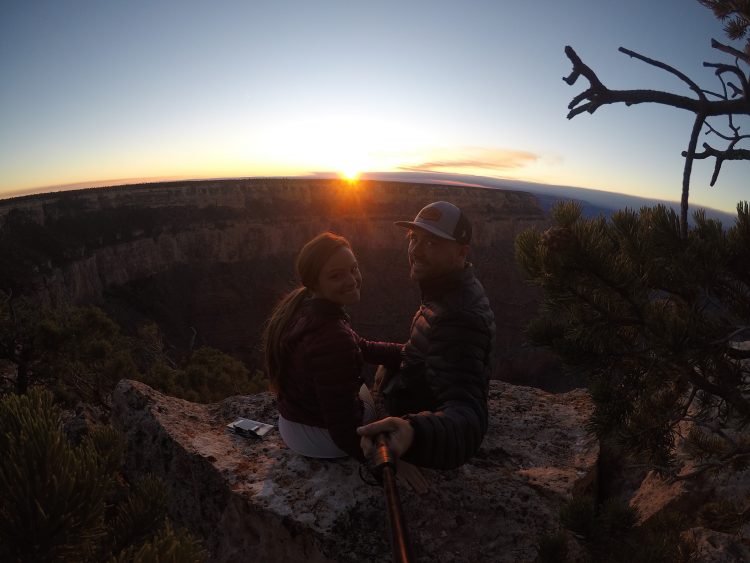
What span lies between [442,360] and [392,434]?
1.95 feet

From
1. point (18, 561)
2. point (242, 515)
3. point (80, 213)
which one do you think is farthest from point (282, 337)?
point (80, 213)

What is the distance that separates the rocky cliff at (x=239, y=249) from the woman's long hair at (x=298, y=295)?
95.5 feet

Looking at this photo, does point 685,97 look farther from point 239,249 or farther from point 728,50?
point 239,249

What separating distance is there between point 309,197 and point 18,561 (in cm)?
4974

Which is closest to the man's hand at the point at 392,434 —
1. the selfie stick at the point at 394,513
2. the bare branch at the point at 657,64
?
the selfie stick at the point at 394,513

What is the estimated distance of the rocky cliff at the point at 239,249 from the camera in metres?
33.5

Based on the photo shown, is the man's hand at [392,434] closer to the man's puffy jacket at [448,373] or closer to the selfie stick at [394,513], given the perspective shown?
the man's puffy jacket at [448,373]

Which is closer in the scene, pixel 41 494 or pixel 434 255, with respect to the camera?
pixel 41 494

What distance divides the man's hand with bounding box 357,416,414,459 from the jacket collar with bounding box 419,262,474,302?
0.93 meters

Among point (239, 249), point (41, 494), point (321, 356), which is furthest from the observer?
point (239, 249)

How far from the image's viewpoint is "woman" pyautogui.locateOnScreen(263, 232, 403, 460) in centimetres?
241

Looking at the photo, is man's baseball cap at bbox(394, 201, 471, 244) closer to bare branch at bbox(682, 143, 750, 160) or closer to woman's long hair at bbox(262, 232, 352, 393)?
woman's long hair at bbox(262, 232, 352, 393)

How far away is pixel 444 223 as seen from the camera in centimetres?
254

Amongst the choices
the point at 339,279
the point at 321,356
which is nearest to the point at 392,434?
the point at 321,356
